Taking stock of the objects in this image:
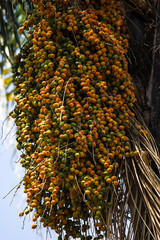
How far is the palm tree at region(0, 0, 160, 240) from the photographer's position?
2.42 metres

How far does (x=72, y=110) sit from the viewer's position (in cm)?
241

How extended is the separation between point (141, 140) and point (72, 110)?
50cm

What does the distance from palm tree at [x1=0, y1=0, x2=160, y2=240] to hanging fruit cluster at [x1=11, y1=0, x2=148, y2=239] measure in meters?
0.08

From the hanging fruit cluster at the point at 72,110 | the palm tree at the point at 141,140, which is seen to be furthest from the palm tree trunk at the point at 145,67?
the hanging fruit cluster at the point at 72,110

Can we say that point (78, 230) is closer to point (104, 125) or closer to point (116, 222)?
point (116, 222)

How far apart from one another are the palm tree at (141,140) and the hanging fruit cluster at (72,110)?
8cm

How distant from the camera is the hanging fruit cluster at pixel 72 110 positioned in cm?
231

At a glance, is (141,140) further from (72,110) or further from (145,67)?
(145,67)

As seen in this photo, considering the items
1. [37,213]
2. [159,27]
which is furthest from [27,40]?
[37,213]

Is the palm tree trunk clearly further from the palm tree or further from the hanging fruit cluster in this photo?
the hanging fruit cluster

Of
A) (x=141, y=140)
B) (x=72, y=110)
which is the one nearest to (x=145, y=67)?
(x=141, y=140)

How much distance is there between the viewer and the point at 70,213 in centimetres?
237

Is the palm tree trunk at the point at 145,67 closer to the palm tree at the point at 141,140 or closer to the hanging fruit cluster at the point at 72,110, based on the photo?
the palm tree at the point at 141,140

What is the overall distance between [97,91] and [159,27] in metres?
0.80
